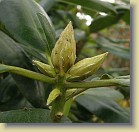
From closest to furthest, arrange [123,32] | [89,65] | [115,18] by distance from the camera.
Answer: [89,65]
[115,18]
[123,32]

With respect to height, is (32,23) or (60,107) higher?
(32,23)

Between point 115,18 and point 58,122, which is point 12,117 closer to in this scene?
point 58,122

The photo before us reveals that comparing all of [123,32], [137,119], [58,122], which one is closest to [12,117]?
[58,122]

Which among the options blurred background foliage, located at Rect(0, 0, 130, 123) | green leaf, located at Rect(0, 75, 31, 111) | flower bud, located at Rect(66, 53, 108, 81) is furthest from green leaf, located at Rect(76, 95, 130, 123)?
flower bud, located at Rect(66, 53, 108, 81)

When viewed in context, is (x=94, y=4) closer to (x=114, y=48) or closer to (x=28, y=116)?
(x=114, y=48)

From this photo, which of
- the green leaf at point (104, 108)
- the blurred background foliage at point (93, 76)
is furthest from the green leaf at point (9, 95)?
the green leaf at point (104, 108)

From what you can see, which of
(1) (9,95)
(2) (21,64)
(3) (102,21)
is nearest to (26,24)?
(2) (21,64)

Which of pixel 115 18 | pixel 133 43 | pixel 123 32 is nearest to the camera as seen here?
pixel 133 43
